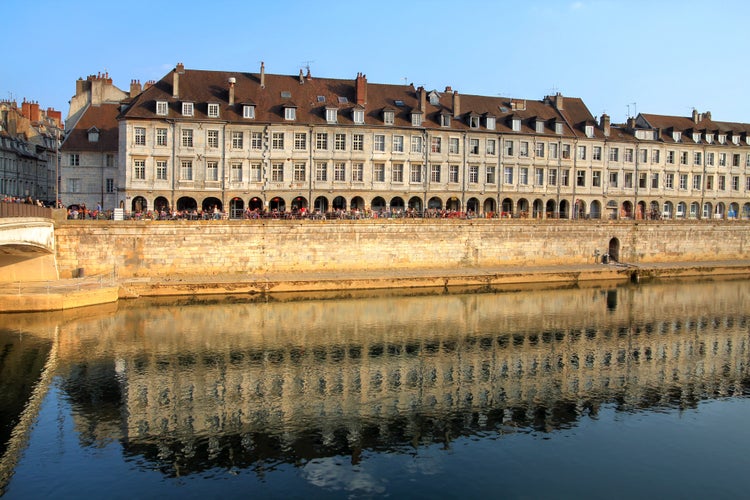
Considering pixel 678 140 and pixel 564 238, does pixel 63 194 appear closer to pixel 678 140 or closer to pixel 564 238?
pixel 564 238

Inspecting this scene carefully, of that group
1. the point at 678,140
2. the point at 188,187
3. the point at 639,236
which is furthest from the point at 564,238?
the point at 188,187

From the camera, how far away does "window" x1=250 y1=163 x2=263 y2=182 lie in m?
49.2

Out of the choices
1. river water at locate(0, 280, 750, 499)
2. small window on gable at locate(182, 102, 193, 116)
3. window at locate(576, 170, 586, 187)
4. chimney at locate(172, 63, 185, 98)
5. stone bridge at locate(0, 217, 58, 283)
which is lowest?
river water at locate(0, 280, 750, 499)

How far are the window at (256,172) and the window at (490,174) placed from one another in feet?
58.2

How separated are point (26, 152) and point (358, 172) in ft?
126

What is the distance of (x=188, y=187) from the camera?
48.1 meters

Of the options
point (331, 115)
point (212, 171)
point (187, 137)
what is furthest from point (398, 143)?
point (187, 137)

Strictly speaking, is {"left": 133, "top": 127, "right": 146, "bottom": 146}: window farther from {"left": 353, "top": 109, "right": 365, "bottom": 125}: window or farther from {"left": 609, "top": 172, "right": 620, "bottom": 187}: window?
{"left": 609, "top": 172, "right": 620, "bottom": 187}: window

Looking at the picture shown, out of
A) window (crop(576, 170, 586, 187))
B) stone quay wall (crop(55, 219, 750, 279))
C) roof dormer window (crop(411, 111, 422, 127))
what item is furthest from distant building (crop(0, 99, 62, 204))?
window (crop(576, 170, 586, 187))

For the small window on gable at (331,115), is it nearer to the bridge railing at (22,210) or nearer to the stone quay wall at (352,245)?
the stone quay wall at (352,245)

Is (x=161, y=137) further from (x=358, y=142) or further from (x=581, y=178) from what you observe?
(x=581, y=178)

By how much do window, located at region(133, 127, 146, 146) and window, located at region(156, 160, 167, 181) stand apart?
64.2 inches

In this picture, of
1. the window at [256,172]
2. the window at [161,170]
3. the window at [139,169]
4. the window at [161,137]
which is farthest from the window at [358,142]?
the window at [139,169]

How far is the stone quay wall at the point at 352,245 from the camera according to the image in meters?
41.2
